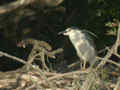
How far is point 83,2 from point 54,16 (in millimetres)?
651

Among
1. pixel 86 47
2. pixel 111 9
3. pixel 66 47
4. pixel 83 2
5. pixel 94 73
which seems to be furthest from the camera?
pixel 66 47

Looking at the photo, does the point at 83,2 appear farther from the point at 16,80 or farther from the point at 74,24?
the point at 16,80

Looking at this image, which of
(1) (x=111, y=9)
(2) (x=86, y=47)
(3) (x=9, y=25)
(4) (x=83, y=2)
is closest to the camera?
(3) (x=9, y=25)

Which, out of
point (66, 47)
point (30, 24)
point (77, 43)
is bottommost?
point (66, 47)

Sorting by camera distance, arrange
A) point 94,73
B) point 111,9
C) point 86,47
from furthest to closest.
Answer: point 111,9 < point 86,47 < point 94,73

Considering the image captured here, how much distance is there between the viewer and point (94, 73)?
2.97 metres

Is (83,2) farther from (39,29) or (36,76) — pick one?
(36,76)

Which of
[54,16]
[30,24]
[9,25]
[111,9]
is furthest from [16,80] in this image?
[111,9]

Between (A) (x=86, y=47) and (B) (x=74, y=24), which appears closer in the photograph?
(A) (x=86, y=47)

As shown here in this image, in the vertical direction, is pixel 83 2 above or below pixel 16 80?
above

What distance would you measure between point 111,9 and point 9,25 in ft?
5.70

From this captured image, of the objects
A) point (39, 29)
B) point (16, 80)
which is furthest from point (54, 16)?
point (16, 80)

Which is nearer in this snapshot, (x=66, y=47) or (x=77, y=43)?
(x=77, y=43)

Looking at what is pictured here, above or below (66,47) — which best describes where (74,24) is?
above
